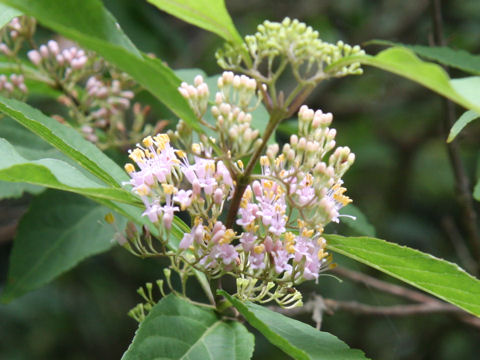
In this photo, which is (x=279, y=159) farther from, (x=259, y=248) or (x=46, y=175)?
(x=46, y=175)

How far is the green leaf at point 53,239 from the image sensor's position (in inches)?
103

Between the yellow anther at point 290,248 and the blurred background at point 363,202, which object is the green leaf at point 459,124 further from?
the blurred background at point 363,202

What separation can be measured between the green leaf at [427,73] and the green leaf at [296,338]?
2.15 feet

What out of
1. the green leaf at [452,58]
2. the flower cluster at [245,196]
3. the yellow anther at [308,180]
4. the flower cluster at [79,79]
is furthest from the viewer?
the flower cluster at [79,79]

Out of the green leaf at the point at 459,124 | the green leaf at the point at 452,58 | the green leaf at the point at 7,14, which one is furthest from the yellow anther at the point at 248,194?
the green leaf at the point at 452,58

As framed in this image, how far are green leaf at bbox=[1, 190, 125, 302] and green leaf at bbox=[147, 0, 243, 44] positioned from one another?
4.13 feet

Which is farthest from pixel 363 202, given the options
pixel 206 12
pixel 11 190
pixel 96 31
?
pixel 96 31

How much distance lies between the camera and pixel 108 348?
539 cm

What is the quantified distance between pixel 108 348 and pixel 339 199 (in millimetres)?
4125

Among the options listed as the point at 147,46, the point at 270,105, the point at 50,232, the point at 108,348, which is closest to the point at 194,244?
the point at 270,105

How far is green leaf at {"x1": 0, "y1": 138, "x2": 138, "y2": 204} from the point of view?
1394 millimetres

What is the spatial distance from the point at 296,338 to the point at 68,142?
903 mm

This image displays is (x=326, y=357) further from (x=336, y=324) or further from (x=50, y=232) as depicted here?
(x=336, y=324)

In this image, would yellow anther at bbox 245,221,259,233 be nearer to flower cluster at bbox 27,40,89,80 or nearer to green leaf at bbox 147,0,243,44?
green leaf at bbox 147,0,243,44
